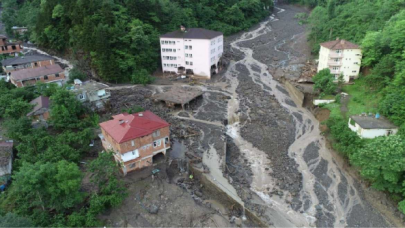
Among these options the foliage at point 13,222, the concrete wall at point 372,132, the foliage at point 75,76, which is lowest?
the foliage at point 13,222

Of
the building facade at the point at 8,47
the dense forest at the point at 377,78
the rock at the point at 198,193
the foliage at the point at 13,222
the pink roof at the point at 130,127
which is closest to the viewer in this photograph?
the foliage at the point at 13,222

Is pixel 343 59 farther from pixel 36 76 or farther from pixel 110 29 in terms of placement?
pixel 36 76

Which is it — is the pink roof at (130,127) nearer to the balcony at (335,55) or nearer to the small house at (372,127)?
the small house at (372,127)

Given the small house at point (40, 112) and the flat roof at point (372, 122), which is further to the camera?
the small house at point (40, 112)

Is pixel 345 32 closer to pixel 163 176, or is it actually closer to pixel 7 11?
pixel 163 176

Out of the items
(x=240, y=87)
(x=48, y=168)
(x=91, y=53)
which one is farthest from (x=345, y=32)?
(x=48, y=168)

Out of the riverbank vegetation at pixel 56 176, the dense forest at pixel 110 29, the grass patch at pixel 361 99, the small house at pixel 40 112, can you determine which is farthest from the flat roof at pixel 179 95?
the grass patch at pixel 361 99

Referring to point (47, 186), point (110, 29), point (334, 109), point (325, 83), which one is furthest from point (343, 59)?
point (47, 186)
